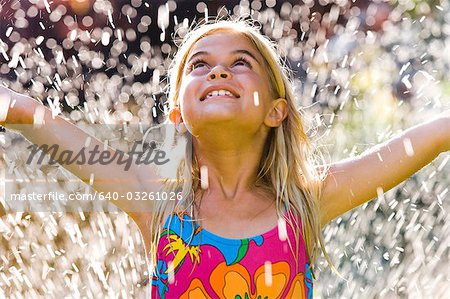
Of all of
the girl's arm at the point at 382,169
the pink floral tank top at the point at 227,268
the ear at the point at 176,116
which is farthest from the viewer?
the ear at the point at 176,116

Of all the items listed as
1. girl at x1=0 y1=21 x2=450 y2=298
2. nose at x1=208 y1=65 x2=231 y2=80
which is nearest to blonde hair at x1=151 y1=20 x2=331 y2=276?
girl at x1=0 y1=21 x2=450 y2=298

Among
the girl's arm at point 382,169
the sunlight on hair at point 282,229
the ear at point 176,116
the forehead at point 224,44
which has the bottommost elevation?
the sunlight on hair at point 282,229

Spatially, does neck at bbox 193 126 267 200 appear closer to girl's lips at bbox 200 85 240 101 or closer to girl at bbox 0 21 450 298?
girl at bbox 0 21 450 298

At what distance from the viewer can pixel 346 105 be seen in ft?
24.3

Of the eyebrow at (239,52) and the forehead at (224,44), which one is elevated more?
the forehead at (224,44)

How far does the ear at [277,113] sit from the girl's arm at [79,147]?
402mm

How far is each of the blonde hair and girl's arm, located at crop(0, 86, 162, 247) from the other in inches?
3.9

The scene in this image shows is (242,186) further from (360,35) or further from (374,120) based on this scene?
(360,35)

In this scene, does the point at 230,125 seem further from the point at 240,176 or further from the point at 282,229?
the point at 282,229

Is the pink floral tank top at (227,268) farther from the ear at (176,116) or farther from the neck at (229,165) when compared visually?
the ear at (176,116)

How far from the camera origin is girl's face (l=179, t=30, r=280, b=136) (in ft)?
8.46

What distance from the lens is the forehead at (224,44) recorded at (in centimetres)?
277

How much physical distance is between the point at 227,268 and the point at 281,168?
404 millimetres

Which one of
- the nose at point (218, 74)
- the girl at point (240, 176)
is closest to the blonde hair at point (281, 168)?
the girl at point (240, 176)
